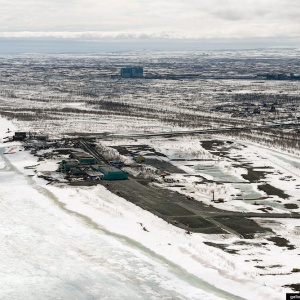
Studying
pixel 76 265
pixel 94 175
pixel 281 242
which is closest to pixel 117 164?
pixel 94 175

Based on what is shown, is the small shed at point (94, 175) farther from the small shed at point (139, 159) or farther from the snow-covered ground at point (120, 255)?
the small shed at point (139, 159)

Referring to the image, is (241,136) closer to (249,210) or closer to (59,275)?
(249,210)

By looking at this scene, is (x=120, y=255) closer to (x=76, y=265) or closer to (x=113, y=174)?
(x=76, y=265)

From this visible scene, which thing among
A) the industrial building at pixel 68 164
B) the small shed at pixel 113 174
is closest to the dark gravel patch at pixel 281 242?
the small shed at pixel 113 174

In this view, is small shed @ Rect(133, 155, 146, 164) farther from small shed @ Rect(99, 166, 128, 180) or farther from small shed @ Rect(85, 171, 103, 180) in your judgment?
small shed @ Rect(85, 171, 103, 180)

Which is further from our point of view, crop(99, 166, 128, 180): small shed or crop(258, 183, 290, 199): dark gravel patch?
crop(99, 166, 128, 180): small shed

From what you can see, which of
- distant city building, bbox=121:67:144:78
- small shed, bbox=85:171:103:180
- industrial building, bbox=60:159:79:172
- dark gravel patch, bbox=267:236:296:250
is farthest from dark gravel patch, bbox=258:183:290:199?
distant city building, bbox=121:67:144:78

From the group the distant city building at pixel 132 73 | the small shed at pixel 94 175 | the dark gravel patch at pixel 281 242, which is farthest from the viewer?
the distant city building at pixel 132 73
